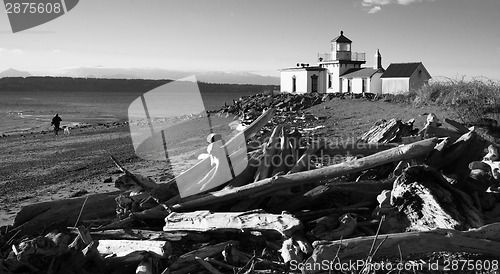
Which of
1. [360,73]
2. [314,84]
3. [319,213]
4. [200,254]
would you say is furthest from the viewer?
[314,84]

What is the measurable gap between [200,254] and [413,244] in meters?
2.08

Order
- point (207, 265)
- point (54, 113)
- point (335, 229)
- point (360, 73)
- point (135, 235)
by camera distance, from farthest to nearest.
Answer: point (54, 113), point (360, 73), point (135, 235), point (335, 229), point (207, 265)

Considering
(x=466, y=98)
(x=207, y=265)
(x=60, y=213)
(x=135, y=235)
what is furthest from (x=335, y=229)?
(x=466, y=98)

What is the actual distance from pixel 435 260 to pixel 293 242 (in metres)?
1.37

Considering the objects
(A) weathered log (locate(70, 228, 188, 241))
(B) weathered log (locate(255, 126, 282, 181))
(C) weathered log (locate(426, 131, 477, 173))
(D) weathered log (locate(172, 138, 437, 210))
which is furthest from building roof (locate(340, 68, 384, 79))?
(A) weathered log (locate(70, 228, 188, 241))

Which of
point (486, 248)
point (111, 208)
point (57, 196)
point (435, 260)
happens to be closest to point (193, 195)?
point (111, 208)

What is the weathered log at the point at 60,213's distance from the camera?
5565 millimetres

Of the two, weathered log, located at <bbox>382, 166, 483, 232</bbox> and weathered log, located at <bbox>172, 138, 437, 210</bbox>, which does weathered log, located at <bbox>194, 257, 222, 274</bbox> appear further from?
weathered log, located at <bbox>382, 166, 483, 232</bbox>

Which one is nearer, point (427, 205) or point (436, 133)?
point (427, 205)

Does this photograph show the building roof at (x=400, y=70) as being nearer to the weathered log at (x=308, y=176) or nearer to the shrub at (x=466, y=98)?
the shrub at (x=466, y=98)

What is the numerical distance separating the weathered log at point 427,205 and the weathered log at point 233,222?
115 centimetres

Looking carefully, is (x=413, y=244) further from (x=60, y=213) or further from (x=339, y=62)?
(x=339, y=62)

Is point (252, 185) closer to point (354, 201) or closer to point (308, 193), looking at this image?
point (308, 193)

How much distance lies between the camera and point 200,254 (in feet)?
15.1
